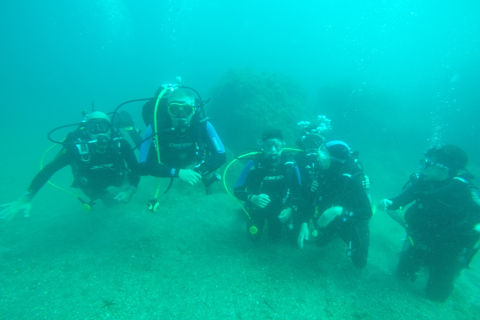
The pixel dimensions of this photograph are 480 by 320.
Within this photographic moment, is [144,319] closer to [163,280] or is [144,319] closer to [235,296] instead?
[163,280]

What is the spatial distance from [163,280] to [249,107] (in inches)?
517

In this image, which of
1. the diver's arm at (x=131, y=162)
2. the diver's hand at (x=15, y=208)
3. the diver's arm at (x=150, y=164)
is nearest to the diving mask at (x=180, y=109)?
the diver's arm at (x=150, y=164)

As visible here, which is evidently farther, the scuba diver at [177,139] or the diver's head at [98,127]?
the diver's head at [98,127]

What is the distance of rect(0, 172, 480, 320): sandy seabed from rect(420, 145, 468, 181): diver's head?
213 centimetres

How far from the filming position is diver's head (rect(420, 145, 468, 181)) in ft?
14.1

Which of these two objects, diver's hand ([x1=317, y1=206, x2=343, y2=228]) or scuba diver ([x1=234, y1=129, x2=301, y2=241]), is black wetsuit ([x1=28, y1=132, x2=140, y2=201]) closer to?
scuba diver ([x1=234, y1=129, x2=301, y2=241])

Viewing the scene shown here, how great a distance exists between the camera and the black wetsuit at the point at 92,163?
16.8 feet

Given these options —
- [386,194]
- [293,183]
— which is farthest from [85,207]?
[386,194]

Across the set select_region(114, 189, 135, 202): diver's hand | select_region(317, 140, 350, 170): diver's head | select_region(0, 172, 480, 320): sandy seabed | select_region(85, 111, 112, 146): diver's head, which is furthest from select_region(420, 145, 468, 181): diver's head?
select_region(85, 111, 112, 146): diver's head

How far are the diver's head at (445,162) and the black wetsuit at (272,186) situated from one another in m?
2.42

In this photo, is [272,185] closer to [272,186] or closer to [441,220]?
[272,186]

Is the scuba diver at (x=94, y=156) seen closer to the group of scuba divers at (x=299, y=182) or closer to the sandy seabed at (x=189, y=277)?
the group of scuba divers at (x=299, y=182)

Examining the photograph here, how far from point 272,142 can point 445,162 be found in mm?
3077

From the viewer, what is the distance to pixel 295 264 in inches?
183
